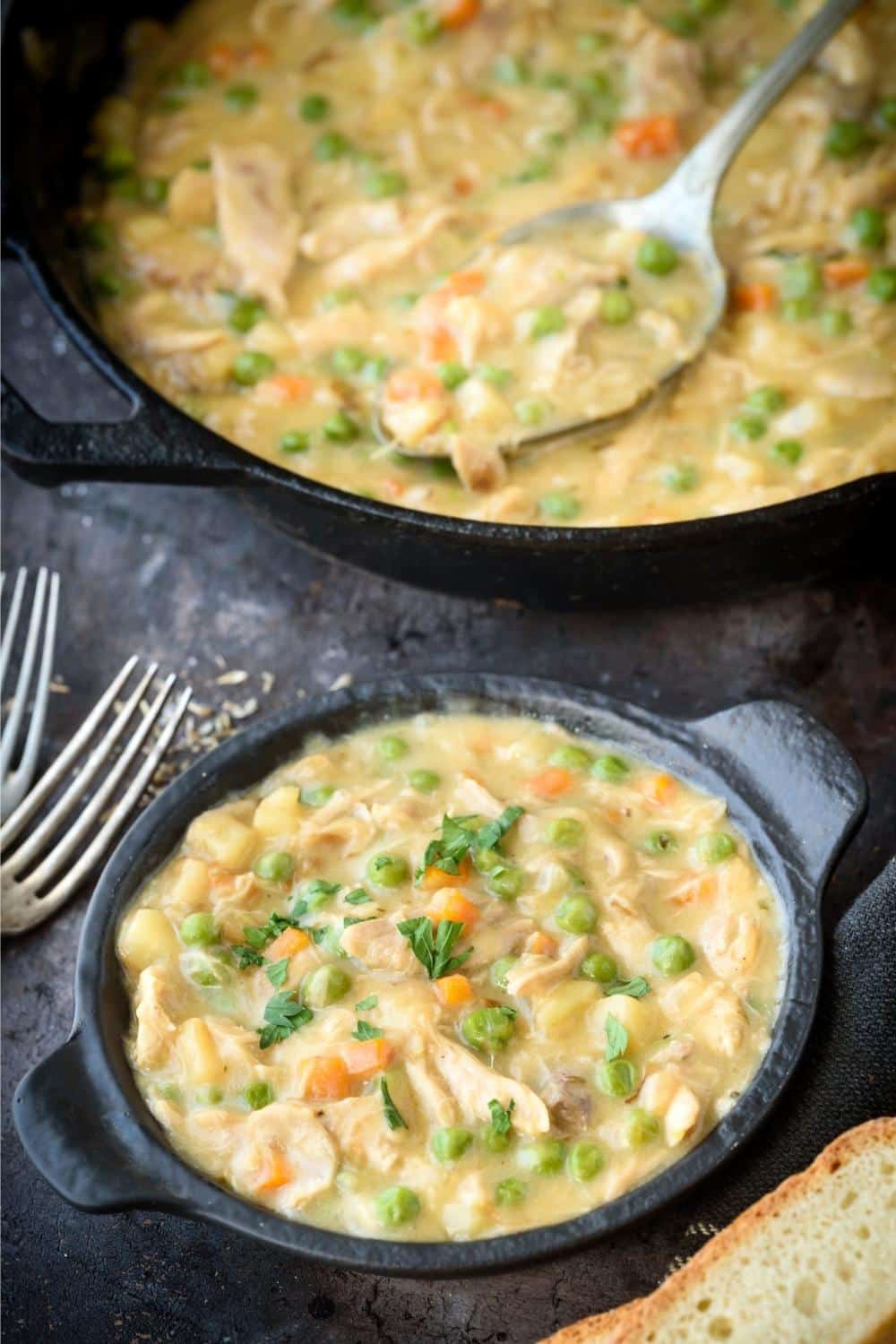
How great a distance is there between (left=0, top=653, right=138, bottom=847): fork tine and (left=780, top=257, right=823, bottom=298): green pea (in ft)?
7.39

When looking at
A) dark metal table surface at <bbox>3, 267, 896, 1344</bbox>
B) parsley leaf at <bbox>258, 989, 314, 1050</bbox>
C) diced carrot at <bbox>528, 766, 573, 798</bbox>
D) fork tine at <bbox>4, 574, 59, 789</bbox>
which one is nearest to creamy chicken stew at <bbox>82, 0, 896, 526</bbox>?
dark metal table surface at <bbox>3, 267, 896, 1344</bbox>

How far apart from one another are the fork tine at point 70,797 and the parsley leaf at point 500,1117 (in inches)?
60.6

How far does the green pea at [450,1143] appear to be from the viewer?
3316 millimetres

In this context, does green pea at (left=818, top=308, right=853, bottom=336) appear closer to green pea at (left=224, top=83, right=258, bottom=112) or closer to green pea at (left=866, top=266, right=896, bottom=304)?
green pea at (left=866, top=266, right=896, bottom=304)

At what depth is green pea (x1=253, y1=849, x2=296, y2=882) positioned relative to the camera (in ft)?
12.4

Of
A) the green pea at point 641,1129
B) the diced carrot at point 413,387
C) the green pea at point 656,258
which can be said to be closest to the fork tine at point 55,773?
the diced carrot at point 413,387

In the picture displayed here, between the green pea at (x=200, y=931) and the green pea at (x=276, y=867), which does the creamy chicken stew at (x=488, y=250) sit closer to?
the green pea at (x=276, y=867)

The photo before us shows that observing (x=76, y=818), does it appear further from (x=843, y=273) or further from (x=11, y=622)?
(x=843, y=273)

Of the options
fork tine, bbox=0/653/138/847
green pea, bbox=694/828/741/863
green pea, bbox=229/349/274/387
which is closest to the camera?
green pea, bbox=694/828/741/863

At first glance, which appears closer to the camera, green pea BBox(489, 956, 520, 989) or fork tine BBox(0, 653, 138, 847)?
green pea BBox(489, 956, 520, 989)

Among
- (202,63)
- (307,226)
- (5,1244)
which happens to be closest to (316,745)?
(5,1244)

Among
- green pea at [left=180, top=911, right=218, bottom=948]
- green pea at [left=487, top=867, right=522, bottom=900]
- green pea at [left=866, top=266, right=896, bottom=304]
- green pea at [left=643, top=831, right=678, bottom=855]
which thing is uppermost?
green pea at [left=180, top=911, right=218, bottom=948]

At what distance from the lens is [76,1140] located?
3.28m

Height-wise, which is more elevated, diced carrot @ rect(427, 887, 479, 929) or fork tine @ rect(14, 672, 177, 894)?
diced carrot @ rect(427, 887, 479, 929)
